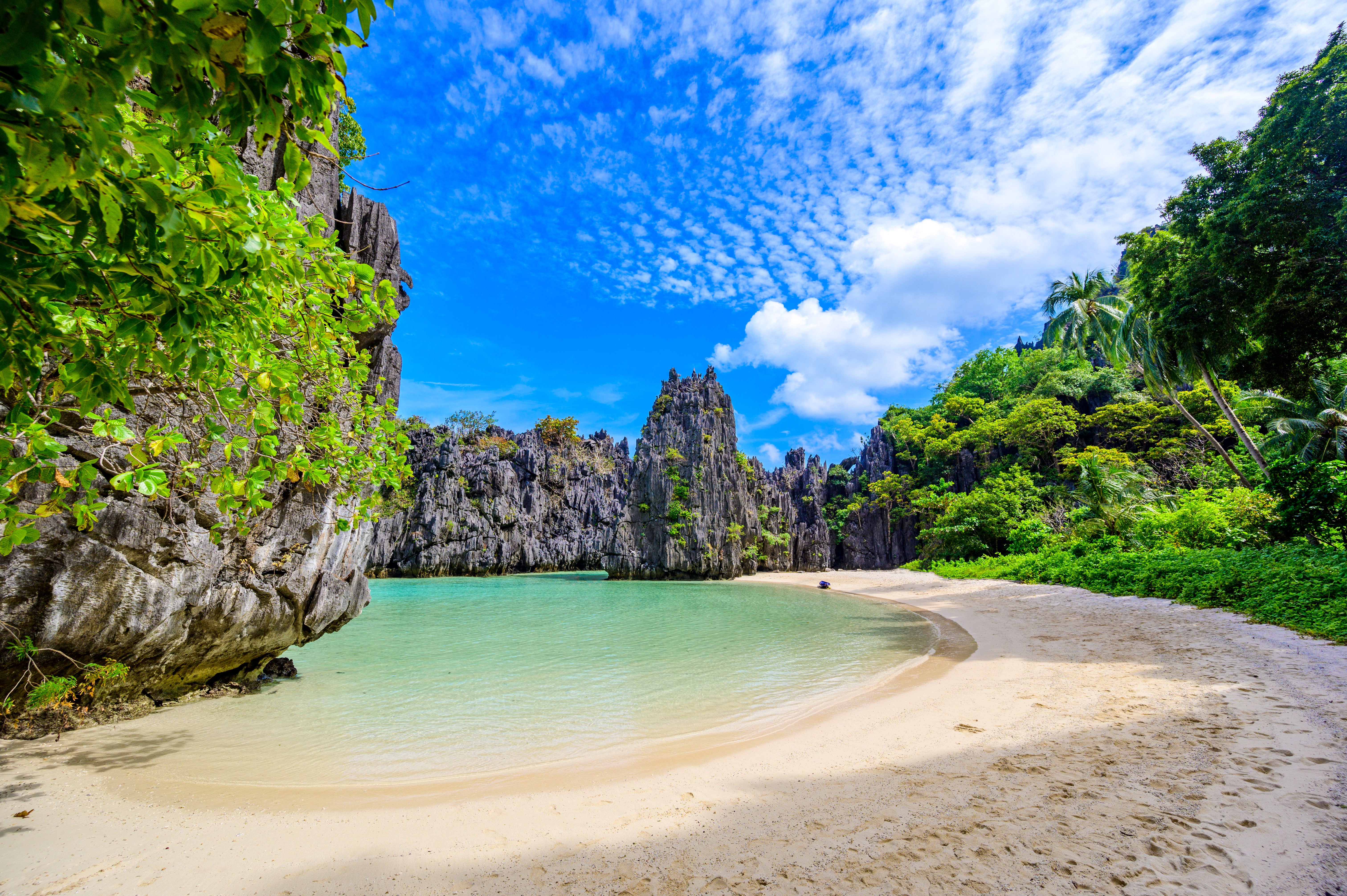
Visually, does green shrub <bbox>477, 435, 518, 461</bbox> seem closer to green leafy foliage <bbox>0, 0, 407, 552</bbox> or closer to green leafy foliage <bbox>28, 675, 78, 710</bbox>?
green leafy foliage <bbox>28, 675, 78, 710</bbox>

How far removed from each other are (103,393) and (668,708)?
6.33 meters

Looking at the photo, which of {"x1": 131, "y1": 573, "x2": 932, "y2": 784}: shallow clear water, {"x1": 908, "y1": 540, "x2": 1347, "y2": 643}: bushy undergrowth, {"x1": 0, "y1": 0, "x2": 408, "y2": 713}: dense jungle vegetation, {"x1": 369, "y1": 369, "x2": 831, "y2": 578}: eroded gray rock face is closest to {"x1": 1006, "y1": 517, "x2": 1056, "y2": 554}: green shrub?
{"x1": 908, "y1": 540, "x2": 1347, "y2": 643}: bushy undergrowth

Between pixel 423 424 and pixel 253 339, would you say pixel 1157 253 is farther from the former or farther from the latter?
pixel 423 424

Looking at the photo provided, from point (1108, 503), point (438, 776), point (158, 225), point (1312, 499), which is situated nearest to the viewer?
point (158, 225)

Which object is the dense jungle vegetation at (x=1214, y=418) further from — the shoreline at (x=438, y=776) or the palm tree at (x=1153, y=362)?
the shoreline at (x=438, y=776)

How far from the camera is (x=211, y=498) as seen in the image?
5.61 m

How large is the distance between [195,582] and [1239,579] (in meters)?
16.3

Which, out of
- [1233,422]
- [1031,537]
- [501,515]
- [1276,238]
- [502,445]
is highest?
[502,445]

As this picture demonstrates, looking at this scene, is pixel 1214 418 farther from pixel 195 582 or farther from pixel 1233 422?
pixel 195 582

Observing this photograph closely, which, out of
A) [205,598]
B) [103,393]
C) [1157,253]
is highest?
[1157,253]

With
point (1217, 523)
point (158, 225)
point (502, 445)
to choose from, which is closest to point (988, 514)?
point (1217, 523)

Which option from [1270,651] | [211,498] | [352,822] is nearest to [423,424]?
[211,498]

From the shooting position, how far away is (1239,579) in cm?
948

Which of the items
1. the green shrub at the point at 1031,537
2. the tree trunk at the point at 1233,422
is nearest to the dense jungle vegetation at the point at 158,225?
the tree trunk at the point at 1233,422
